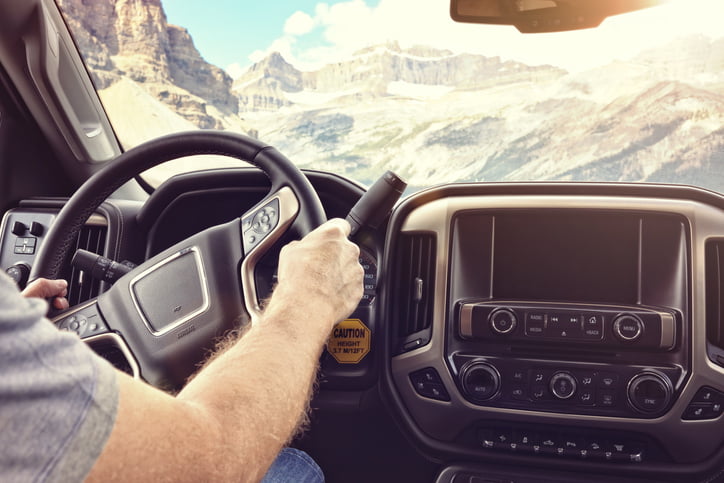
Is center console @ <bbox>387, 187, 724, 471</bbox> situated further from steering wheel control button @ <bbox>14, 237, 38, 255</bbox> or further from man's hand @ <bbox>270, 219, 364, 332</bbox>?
steering wheel control button @ <bbox>14, 237, 38, 255</bbox>

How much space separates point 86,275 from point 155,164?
0.81m

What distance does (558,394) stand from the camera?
1835 millimetres

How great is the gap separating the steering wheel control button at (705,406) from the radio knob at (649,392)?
7 centimetres

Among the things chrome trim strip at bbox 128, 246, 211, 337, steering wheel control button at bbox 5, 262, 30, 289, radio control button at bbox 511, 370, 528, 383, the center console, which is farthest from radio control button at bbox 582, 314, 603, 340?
steering wheel control button at bbox 5, 262, 30, 289

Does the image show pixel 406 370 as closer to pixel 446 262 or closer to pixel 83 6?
pixel 446 262

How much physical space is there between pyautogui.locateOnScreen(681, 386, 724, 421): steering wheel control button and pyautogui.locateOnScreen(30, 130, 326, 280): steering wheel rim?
1.24 metres

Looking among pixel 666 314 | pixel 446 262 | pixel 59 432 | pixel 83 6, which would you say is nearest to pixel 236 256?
pixel 446 262

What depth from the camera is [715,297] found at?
→ 1756 mm

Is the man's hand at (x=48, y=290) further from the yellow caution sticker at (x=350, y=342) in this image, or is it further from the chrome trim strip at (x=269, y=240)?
the yellow caution sticker at (x=350, y=342)

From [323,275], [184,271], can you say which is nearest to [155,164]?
[184,271]

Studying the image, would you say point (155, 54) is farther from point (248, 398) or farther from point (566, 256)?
point (248, 398)

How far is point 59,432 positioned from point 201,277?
36.0 inches

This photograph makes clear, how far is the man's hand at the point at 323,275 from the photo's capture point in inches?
42.3

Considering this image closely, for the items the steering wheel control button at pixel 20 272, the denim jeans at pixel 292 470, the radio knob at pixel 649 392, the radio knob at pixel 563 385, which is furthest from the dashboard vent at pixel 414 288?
the steering wheel control button at pixel 20 272
